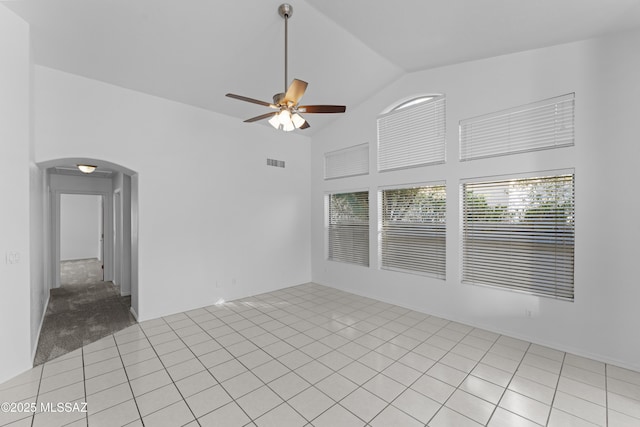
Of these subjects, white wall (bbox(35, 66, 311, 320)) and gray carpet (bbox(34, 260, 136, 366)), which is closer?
gray carpet (bbox(34, 260, 136, 366))

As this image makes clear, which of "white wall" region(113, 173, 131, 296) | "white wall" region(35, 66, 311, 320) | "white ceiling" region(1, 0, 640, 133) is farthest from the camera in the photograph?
"white wall" region(113, 173, 131, 296)

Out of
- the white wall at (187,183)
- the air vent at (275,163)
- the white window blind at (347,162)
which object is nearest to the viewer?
the white wall at (187,183)

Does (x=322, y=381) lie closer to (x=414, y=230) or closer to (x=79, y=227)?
(x=414, y=230)

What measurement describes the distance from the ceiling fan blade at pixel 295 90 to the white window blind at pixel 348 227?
10.4 feet

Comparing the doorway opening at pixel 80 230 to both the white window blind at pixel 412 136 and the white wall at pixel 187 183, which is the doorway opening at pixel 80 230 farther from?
the white window blind at pixel 412 136

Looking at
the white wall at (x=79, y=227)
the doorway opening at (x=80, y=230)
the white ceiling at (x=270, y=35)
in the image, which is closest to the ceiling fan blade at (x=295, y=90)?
the white ceiling at (x=270, y=35)

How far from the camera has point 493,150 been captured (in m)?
3.80

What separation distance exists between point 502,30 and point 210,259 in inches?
206

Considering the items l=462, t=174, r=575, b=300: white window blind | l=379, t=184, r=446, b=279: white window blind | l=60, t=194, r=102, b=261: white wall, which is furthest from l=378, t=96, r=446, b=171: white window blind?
l=60, t=194, r=102, b=261: white wall

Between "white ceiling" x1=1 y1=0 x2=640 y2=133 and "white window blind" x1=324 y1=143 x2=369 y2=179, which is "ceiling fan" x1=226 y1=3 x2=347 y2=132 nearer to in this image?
"white ceiling" x1=1 y1=0 x2=640 y2=133

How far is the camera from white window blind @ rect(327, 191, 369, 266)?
18.3ft

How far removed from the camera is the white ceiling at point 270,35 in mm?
2807

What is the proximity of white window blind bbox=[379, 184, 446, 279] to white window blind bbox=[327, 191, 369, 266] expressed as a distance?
43 centimetres

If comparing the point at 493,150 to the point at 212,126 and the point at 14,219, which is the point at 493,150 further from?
the point at 14,219
